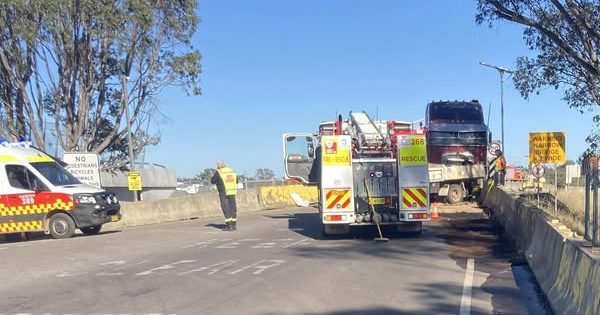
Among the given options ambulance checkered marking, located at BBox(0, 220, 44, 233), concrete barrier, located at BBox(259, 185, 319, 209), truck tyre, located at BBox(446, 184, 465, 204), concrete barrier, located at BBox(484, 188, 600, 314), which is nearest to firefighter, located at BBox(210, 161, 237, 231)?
ambulance checkered marking, located at BBox(0, 220, 44, 233)

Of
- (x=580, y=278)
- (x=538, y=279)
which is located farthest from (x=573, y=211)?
(x=580, y=278)

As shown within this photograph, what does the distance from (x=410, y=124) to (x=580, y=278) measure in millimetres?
10579

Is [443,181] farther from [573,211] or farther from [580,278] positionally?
[580,278]

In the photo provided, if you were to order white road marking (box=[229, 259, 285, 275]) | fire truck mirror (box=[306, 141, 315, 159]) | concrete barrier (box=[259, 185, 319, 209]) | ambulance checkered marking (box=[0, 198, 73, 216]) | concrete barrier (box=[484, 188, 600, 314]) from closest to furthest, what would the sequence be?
concrete barrier (box=[484, 188, 600, 314]) < white road marking (box=[229, 259, 285, 275]) < ambulance checkered marking (box=[0, 198, 73, 216]) < fire truck mirror (box=[306, 141, 315, 159]) < concrete barrier (box=[259, 185, 319, 209])

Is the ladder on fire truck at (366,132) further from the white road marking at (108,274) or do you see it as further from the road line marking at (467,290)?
the white road marking at (108,274)

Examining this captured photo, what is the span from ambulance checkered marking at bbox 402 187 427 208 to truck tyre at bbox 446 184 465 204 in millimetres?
10778

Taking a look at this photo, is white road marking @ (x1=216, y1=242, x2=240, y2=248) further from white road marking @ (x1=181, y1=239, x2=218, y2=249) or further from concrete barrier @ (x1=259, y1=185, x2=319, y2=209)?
concrete barrier @ (x1=259, y1=185, x2=319, y2=209)

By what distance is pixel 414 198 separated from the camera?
46.6 ft

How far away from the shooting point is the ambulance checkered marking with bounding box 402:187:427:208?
14.2m

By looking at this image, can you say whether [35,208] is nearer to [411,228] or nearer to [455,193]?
[411,228]

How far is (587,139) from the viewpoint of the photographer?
1809cm

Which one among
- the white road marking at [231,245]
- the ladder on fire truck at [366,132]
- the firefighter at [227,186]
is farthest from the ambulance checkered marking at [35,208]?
the ladder on fire truck at [366,132]

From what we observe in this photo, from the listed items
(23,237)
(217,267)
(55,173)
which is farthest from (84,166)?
(217,267)

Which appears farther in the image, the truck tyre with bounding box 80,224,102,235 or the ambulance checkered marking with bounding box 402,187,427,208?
the truck tyre with bounding box 80,224,102,235
